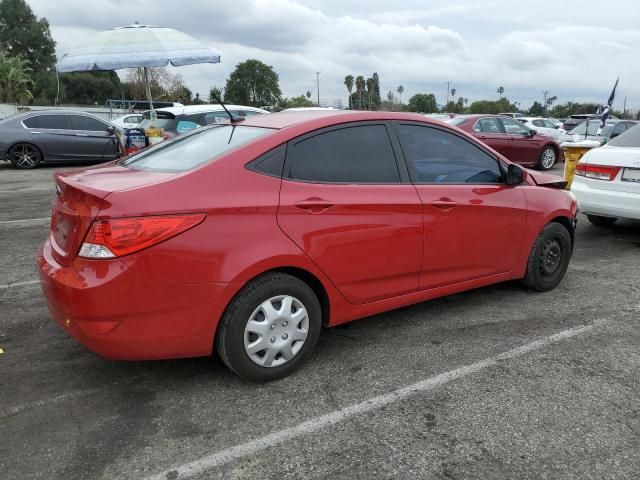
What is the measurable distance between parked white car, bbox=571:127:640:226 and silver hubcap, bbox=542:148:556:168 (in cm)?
857

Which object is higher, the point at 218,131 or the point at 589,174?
the point at 218,131

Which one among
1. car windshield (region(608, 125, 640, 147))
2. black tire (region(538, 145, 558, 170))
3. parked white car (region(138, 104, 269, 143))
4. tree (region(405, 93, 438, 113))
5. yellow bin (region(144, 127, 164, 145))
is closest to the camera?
car windshield (region(608, 125, 640, 147))

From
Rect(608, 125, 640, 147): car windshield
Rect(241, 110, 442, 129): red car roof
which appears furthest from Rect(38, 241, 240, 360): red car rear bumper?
Rect(608, 125, 640, 147): car windshield

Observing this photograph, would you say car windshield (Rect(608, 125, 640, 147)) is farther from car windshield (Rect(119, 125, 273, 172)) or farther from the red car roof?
car windshield (Rect(119, 125, 273, 172))

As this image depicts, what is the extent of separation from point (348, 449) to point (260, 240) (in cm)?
116

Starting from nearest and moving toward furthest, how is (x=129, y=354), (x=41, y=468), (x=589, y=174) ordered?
(x=41, y=468)
(x=129, y=354)
(x=589, y=174)

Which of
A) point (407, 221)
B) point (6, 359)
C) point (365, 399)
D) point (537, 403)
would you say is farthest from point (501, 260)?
point (6, 359)

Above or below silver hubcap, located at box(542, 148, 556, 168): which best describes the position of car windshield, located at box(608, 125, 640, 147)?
above

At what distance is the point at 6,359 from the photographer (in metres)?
3.42

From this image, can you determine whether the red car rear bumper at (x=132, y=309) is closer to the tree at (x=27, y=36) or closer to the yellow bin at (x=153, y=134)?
the yellow bin at (x=153, y=134)

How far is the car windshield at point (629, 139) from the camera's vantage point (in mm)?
6471

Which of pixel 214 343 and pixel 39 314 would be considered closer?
pixel 214 343

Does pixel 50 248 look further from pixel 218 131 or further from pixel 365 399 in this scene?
pixel 365 399

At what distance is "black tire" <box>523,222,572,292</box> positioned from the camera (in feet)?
14.9
